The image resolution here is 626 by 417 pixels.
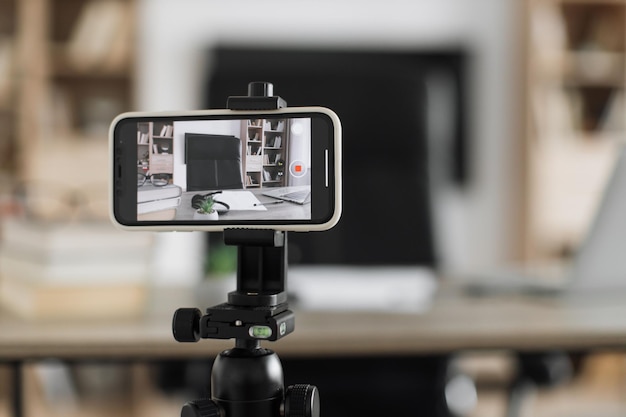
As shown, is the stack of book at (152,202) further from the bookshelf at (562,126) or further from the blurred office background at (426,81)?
the bookshelf at (562,126)

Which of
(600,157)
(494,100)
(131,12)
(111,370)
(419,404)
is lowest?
(111,370)

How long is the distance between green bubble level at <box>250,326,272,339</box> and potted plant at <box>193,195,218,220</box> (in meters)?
0.10

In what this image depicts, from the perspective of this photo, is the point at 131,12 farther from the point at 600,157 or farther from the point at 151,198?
the point at 151,198

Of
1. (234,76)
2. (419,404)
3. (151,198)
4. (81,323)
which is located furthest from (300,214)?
(234,76)

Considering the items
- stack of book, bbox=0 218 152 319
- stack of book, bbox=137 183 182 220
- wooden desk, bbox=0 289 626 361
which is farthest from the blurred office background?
stack of book, bbox=137 183 182 220

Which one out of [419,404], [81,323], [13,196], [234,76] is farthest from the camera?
[234,76]

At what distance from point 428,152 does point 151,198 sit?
58.8 inches

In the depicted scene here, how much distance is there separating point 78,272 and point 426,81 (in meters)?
2.39

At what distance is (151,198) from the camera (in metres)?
0.61

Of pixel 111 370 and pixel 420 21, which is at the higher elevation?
pixel 420 21

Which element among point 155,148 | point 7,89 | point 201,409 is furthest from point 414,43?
point 201,409

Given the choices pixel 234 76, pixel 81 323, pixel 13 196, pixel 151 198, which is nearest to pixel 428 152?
pixel 234 76

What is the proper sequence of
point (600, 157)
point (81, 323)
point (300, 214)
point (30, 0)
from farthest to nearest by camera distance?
point (600, 157), point (30, 0), point (81, 323), point (300, 214)

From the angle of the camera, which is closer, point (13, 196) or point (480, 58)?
point (13, 196)
